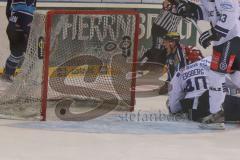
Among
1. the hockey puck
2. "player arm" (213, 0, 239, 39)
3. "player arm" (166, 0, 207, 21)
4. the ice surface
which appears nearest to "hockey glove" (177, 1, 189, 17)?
"player arm" (166, 0, 207, 21)

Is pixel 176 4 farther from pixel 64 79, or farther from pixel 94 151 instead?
pixel 94 151

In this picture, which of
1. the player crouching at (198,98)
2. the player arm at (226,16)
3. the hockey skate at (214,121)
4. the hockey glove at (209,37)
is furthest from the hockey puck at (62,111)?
the player arm at (226,16)

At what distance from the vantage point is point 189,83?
6.07m

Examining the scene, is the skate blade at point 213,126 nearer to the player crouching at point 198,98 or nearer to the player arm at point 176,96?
the player crouching at point 198,98

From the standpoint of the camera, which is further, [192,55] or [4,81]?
[192,55]

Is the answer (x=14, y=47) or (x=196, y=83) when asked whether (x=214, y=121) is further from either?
(x=14, y=47)

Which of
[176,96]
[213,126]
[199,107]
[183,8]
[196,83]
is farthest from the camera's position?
[183,8]

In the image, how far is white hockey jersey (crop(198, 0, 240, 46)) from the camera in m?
5.67

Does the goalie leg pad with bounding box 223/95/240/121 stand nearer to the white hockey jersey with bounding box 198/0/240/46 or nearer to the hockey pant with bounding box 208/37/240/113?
the hockey pant with bounding box 208/37/240/113

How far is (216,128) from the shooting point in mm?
5609

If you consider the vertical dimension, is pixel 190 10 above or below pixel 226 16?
above

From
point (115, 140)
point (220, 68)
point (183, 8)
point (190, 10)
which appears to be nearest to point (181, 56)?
point (183, 8)

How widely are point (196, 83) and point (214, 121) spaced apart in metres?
0.47

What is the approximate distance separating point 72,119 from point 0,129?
2.61 feet
